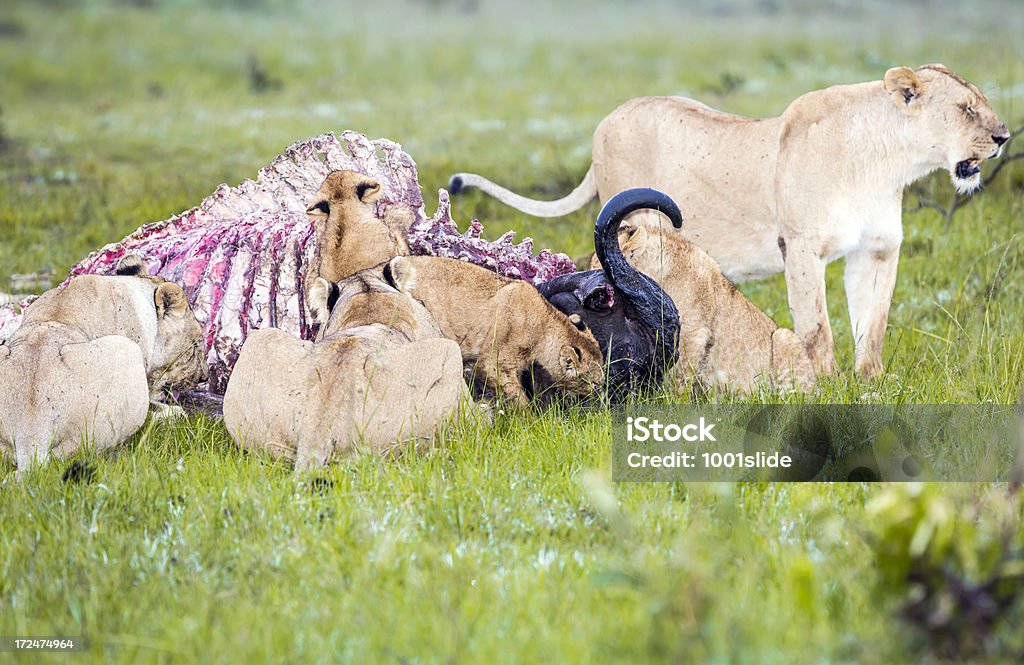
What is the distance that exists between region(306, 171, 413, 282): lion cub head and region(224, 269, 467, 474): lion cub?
Answer: 0.91 m

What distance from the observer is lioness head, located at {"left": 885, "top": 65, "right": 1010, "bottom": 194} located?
6113 millimetres

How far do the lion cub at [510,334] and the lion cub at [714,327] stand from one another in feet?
1.98

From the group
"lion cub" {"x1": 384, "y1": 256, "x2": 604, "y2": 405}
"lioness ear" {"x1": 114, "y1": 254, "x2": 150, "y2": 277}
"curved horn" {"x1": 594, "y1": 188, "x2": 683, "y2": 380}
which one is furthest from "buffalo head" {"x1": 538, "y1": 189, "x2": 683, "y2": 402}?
"lioness ear" {"x1": 114, "y1": 254, "x2": 150, "y2": 277}

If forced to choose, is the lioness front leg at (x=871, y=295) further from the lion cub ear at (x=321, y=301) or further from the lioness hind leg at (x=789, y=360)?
the lion cub ear at (x=321, y=301)

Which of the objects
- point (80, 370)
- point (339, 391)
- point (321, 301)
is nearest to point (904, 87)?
point (321, 301)

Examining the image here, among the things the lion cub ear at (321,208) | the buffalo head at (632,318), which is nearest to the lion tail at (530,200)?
the lion cub ear at (321,208)

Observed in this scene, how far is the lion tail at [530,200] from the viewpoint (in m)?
7.11

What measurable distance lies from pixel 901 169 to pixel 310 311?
3190 mm

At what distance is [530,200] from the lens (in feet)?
23.6

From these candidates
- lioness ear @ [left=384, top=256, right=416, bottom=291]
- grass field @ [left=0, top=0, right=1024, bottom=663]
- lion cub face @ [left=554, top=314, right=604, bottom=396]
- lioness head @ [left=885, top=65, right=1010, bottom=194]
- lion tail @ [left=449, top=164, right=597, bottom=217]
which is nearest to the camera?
grass field @ [left=0, top=0, right=1024, bottom=663]

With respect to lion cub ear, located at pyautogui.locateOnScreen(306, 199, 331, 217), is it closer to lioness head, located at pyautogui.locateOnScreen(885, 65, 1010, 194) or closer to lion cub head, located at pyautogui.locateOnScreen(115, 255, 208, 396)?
lion cub head, located at pyautogui.locateOnScreen(115, 255, 208, 396)

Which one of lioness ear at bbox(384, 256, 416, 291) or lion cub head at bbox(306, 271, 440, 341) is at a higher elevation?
lioness ear at bbox(384, 256, 416, 291)

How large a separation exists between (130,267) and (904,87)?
4.14 meters

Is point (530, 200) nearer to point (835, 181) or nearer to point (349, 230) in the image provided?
point (349, 230)
